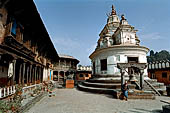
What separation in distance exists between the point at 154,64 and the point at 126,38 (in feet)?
49.1

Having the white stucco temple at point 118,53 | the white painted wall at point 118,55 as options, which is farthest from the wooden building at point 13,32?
the white painted wall at point 118,55

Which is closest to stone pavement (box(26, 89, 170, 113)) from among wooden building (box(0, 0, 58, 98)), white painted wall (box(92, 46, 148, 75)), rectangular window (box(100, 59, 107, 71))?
wooden building (box(0, 0, 58, 98))

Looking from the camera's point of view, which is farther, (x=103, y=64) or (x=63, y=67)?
(x=63, y=67)

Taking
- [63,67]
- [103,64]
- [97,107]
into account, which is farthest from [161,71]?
[63,67]

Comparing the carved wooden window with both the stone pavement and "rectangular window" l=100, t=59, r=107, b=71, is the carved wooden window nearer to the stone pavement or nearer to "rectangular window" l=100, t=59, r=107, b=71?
the stone pavement

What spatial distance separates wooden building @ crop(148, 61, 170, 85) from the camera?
20.2 metres

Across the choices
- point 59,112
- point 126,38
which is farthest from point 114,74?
point 59,112

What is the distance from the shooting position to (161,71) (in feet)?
71.3

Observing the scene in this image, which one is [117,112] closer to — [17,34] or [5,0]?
[17,34]

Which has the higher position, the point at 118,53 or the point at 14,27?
the point at 14,27

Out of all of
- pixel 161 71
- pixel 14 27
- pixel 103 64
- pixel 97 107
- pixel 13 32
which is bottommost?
pixel 97 107

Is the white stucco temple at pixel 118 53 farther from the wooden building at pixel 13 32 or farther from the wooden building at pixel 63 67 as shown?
the wooden building at pixel 63 67

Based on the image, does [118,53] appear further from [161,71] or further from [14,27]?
[161,71]

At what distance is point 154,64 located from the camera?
2491 centimetres
